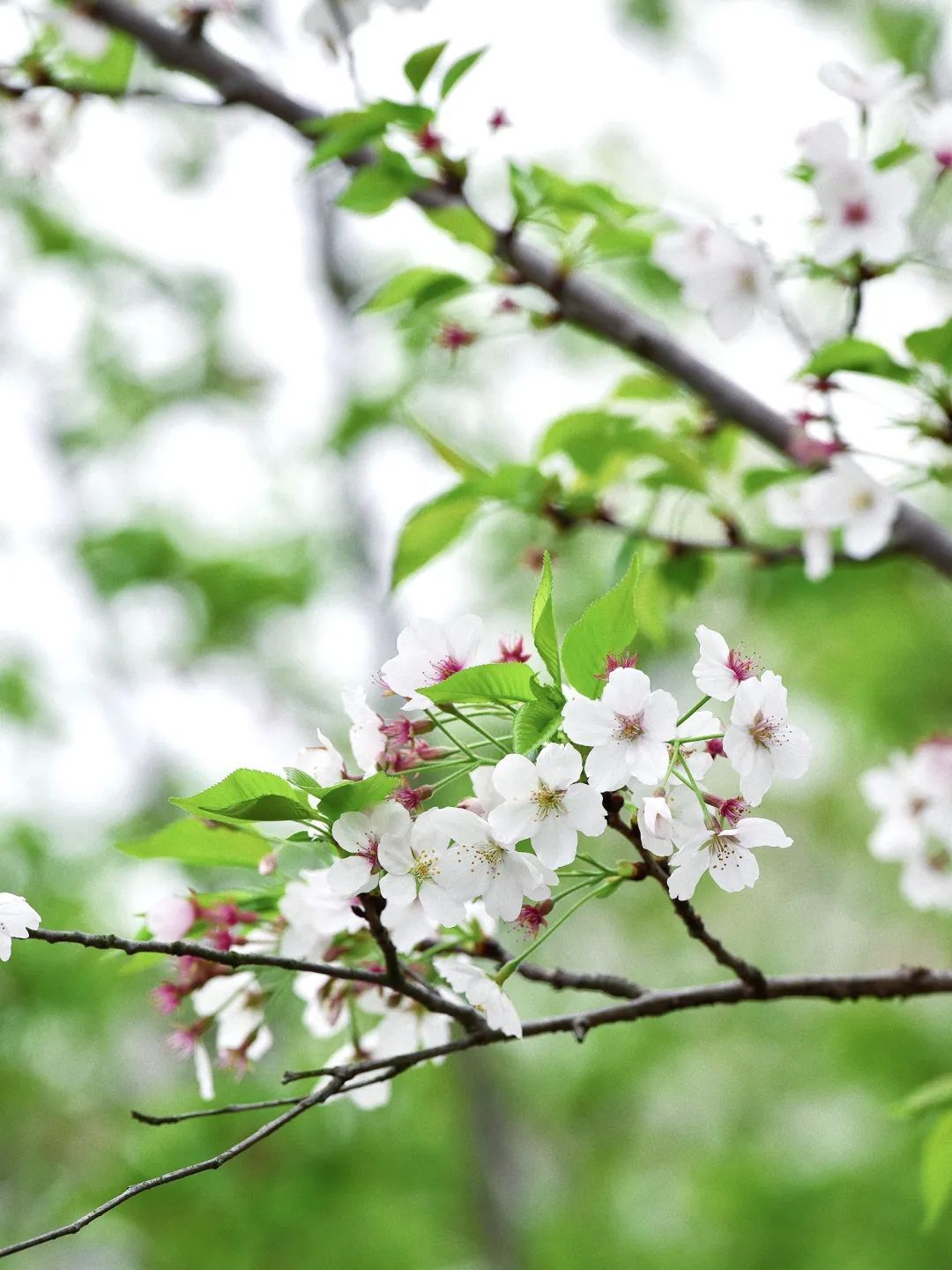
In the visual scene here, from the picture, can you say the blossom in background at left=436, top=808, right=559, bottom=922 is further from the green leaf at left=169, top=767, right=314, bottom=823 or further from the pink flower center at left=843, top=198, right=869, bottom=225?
the pink flower center at left=843, top=198, right=869, bottom=225

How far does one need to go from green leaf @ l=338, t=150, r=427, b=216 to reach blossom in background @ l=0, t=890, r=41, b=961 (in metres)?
0.83

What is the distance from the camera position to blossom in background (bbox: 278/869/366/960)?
893 millimetres

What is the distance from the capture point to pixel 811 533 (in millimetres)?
1463

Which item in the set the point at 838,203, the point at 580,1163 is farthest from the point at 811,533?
the point at 580,1163

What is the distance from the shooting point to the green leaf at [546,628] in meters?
0.74

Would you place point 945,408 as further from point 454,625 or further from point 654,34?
point 654,34

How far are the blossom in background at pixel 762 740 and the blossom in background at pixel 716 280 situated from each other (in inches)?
29.6

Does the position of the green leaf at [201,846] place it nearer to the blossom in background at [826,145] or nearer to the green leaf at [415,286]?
the green leaf at [415,286]

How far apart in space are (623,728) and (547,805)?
6 cm

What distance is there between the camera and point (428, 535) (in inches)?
55.9

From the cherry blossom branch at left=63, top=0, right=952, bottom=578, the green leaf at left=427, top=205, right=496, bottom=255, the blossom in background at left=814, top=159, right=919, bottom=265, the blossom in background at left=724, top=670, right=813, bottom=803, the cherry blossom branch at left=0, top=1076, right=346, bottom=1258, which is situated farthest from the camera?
the cherry blossom branch at left=63, top=0, right=952, bottom=578

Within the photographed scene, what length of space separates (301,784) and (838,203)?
867mm

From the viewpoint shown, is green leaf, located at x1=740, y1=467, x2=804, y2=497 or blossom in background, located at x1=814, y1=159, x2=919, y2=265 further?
green leaf, located at x1=740, y1=467, x2=804, y2=497

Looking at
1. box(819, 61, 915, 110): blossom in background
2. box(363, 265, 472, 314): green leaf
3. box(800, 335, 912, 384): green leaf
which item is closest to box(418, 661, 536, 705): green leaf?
box(800, 335, 912, 384): green leaf
